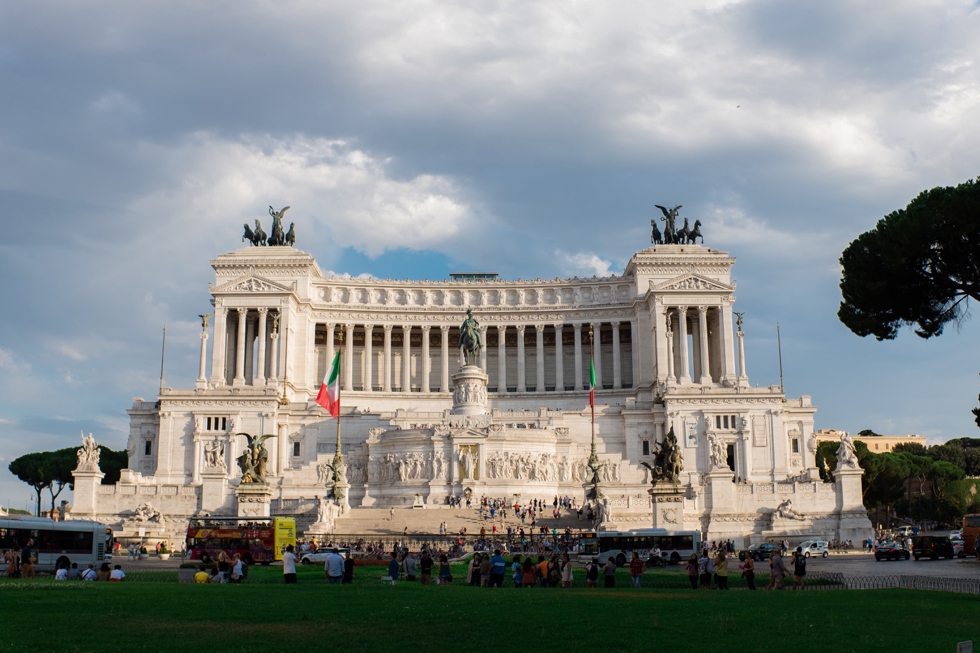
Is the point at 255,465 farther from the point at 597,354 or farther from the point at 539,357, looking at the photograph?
the point at 597,354

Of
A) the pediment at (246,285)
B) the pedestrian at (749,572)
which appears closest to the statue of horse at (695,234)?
the pediment at (246,285)

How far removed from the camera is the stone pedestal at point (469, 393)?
84.6 meters

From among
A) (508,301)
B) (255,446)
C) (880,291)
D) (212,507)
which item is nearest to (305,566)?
(255,446)

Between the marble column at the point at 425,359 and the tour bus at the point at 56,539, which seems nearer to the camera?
the tour bus at the point at 56,539

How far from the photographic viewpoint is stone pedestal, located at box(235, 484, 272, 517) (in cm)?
5656

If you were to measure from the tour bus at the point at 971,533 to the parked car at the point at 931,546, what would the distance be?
5.70ft

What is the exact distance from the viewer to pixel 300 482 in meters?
75.4

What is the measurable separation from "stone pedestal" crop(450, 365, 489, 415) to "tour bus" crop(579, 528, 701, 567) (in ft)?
128

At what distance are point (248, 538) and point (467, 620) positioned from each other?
96.4 feet

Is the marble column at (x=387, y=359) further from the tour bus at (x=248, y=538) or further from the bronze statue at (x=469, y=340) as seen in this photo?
the tour bus at (x=248, y=538)

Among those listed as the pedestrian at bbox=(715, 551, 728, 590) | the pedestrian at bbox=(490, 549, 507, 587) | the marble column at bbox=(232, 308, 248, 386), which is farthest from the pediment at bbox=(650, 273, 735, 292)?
the pedestrian at bbox=(490, 549, 507, 587)

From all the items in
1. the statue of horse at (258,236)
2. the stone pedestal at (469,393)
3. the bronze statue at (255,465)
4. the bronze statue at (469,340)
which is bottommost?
the bronze statue at (255,465)

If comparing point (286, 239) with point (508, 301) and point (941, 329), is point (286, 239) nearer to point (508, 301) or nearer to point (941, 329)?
point (508, 301)

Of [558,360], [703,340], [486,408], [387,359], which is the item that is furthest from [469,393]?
[703,340]
